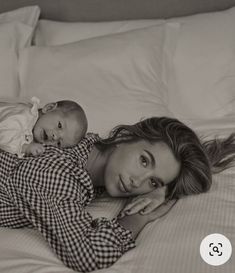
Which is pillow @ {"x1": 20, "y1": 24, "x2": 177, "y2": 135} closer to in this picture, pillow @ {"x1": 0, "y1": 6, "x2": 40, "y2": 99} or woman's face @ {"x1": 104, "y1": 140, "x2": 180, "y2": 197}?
pillow @ {"x1": 0, "y1": 6, "x2": 40, "y2": 99}

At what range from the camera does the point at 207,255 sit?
116cm

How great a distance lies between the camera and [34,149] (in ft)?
4.57

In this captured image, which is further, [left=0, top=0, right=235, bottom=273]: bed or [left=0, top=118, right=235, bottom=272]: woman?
[left=0, top=0, right=235, bottom=273]: bed

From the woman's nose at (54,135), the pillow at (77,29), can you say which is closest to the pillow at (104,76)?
the pillow at (77,29)

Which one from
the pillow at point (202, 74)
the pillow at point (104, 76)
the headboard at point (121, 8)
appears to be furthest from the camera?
the headboard at point (121, 8)

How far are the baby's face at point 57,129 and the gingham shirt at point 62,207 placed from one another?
3 centimetres

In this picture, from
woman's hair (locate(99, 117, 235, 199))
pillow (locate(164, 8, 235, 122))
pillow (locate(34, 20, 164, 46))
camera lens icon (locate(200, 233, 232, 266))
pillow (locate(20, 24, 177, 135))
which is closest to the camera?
camera lens icon (locate(200, 233, 232, 266))

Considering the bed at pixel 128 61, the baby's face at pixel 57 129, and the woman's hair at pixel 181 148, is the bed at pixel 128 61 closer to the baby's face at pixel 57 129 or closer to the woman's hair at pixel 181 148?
the woman's hair at pixel 181 148

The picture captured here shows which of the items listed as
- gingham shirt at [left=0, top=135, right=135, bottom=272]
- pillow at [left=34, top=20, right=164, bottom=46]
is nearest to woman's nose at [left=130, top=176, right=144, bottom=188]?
gingham shirt at [left=0, top=135, right=135, bottom=272]

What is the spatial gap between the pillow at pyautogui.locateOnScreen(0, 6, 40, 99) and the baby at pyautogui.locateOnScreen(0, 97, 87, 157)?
→ 332 millimetres

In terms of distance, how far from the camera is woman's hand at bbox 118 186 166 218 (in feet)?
4.46

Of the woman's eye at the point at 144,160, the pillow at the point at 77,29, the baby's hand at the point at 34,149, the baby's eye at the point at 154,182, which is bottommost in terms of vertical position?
the baby's eye at the point at 154,182

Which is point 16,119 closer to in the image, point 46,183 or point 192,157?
point 46,183

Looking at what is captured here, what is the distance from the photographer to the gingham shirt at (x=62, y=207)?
1.20 m
